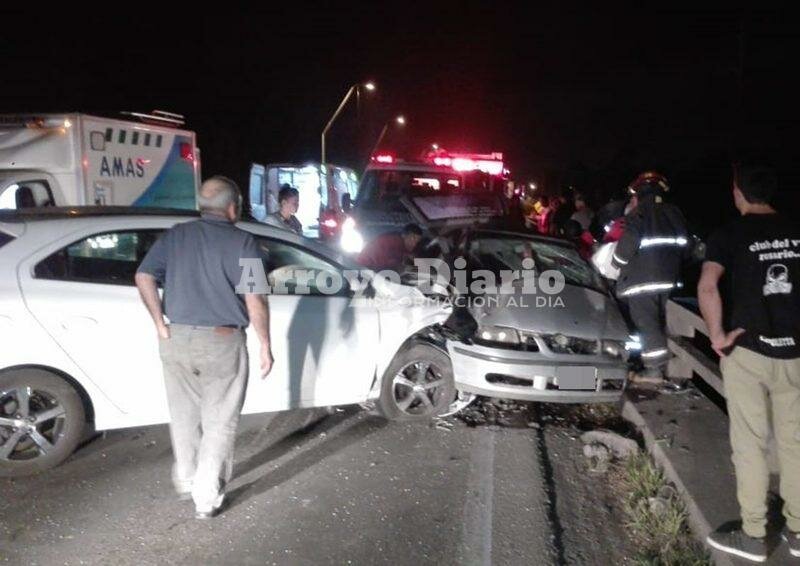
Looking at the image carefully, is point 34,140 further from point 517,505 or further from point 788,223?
point 788,223

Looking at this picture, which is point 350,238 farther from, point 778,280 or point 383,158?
point 778,280

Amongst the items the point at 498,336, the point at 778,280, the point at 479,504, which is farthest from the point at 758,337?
the point at 498,336

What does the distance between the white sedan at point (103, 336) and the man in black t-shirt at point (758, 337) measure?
2714 mm

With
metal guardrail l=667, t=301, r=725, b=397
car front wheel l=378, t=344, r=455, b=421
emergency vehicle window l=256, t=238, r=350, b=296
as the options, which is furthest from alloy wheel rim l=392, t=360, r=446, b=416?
metal guardrail l=667, t=301, r=725, b=397

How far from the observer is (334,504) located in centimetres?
462

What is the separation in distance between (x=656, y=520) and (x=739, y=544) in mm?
674

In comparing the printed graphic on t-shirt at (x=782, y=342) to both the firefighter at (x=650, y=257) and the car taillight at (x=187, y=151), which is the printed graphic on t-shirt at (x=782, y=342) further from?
the car taillight at (x=187, y=151)

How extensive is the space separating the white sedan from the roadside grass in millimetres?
2029

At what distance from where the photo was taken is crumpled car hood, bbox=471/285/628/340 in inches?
239

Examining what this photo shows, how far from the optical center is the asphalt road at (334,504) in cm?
403

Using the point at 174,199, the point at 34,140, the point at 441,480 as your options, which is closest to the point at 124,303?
the point at 441,480

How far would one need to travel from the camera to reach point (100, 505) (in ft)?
14.8

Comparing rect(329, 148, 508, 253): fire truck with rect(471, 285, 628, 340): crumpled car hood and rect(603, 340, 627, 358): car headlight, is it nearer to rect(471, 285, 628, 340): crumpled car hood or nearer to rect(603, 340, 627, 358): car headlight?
rect(471, 285, 628, 340): crumpled car hood

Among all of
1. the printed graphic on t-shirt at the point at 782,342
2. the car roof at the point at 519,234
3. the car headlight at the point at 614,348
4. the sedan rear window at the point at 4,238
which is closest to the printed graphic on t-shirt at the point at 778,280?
the printed graphic on t-shirt at the point at 782,342
